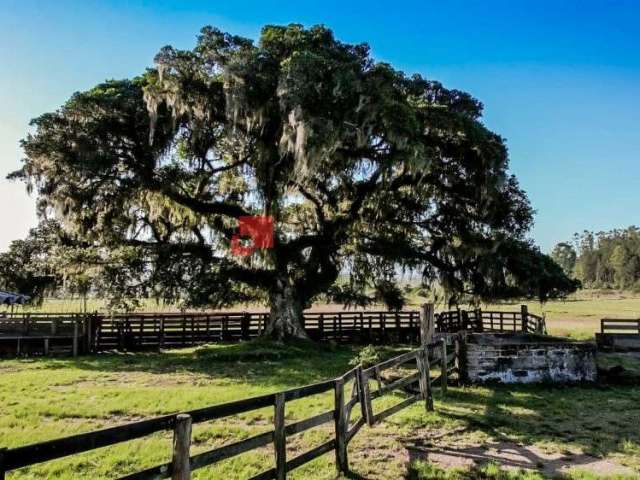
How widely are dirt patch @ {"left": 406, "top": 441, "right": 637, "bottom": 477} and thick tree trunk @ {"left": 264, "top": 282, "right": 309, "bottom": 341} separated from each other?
44.4 ft

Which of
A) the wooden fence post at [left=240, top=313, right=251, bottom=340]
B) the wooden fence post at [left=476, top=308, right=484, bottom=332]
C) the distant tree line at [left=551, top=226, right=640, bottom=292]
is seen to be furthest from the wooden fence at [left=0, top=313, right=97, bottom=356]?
the distant tree line at [left=551, top=226, right=640, bottom=292]

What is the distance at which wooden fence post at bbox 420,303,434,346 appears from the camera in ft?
35.4

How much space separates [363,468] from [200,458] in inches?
98.0

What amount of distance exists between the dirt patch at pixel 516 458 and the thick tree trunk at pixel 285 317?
1354 centimetres

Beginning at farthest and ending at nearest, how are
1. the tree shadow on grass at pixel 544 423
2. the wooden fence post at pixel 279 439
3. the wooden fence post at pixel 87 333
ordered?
1. the wooden fence post at pixel 87 333
2. the tree shadow on grass at pixel 544 423
3. the wooden fence post at pixel 279 439

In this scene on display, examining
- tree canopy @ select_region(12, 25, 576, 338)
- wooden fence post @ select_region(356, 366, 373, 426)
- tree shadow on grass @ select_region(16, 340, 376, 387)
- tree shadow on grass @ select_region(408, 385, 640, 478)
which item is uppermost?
tree canopy @ select_region(12, 25, 576, 338)

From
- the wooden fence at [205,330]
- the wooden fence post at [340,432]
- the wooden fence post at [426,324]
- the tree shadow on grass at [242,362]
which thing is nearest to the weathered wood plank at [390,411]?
the wooden fence post at [340,432]

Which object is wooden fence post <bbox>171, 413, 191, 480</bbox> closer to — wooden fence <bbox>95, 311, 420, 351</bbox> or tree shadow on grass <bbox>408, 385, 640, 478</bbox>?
tree shadow on grass <bbox>408, 385, 640, 478</bbox>

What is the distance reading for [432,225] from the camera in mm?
20969

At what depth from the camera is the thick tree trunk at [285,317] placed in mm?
20031

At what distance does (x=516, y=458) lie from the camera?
629 centimetres

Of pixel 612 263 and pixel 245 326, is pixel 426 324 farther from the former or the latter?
pixel 612 263

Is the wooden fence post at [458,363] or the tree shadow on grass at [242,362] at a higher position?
the wooden fence post at [458,363]

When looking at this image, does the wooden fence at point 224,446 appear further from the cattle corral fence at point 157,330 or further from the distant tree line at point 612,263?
the distant tree line at point 612,263
